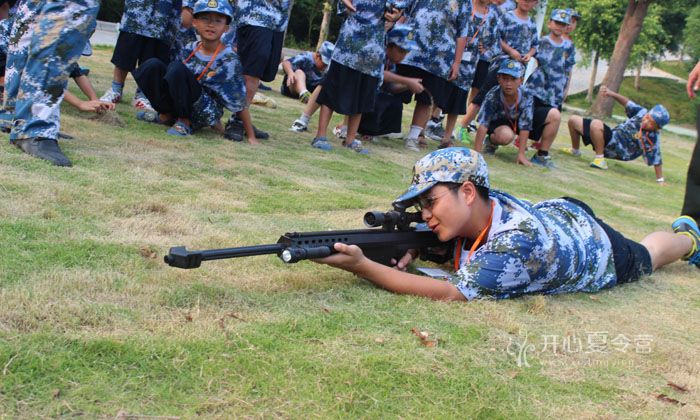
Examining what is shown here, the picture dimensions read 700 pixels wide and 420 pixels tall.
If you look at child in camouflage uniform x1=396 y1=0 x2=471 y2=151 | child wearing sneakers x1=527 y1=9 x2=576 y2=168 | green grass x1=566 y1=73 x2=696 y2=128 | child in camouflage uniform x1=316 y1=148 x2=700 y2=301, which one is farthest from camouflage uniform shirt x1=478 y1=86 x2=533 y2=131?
green grass x1=566 y1=73 x2=696 y2=128

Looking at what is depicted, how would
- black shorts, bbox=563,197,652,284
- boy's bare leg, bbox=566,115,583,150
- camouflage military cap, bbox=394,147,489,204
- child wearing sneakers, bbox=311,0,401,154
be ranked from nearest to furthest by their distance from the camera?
camouflage military cap, bbox=394,147,489,204
black shorts, bbox=563,197,652,284
child wearing sneakers, bbox=311,0,401,154
boy's bare leg, bbox=566,115,583,150

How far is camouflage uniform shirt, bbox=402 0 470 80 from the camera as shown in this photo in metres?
7.71

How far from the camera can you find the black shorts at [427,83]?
26.2 ft

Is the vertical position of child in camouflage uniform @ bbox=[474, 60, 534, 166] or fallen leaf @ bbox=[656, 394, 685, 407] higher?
child in camouflage uniform @ bbox=[474, 60, 534, 166]

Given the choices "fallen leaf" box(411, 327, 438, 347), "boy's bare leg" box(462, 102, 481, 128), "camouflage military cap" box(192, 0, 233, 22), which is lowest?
"fallen leaf" box(411, 327, 438, 347)

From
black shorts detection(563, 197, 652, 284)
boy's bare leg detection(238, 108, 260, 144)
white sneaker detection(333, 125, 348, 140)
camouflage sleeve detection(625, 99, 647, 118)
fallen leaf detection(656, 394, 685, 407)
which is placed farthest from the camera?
camouflage sleeve detection(625, 99, 647, 118)

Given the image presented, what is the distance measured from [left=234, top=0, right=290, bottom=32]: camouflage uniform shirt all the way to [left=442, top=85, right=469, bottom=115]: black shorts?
276cm

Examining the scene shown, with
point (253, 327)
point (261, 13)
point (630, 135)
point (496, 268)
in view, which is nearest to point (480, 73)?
point (630, 135)

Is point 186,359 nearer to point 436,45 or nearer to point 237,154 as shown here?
point 237,154

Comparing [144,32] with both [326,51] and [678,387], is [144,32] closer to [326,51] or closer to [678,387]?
[326,51]

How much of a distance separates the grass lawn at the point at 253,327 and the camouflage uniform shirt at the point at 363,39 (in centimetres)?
252

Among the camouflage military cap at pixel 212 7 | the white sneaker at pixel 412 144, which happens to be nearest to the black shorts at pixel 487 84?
the white sneaker at pixel 412 144

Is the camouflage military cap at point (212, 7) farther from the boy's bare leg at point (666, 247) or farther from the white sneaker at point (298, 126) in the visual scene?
the boy's bare leg at point (666, 247)

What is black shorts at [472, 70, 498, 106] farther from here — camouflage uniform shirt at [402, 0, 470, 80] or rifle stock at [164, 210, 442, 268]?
rifle stock at [164, 210, 442, 268]
